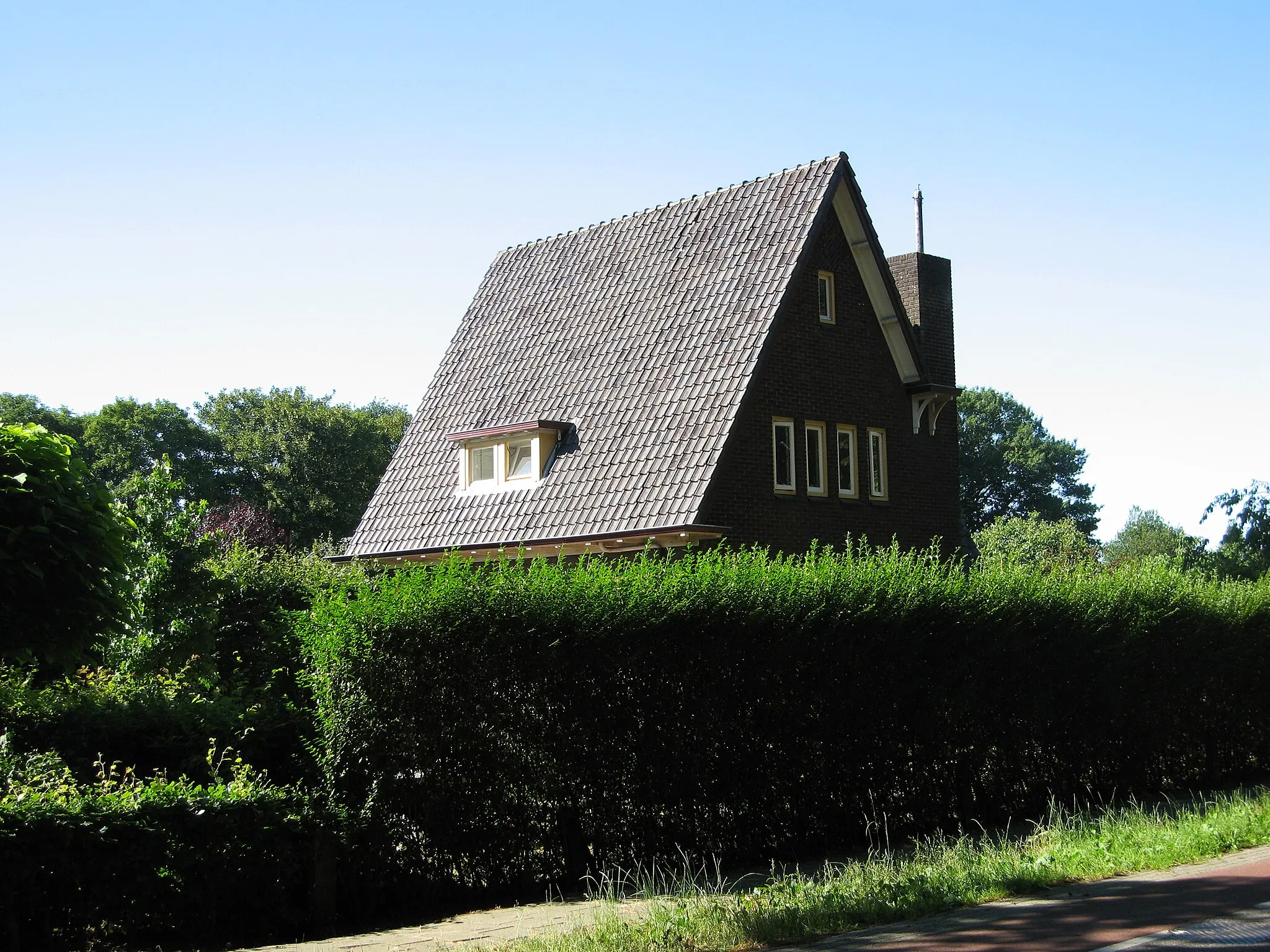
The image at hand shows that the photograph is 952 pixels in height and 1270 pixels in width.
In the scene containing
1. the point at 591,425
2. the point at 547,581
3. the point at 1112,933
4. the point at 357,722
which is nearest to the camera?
the point at 1112,933

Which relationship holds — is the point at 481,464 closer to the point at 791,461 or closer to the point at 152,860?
the point at 791,461

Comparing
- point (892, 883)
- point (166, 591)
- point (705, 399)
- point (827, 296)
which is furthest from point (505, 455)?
point (892, 883)

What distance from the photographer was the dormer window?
26016mm

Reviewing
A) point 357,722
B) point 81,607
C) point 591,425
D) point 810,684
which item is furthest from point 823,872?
point 591,425

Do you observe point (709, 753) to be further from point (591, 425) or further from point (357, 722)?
point (591, 425)

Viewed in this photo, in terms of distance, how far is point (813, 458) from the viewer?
2562 cm

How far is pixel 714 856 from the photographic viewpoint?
41.0ft

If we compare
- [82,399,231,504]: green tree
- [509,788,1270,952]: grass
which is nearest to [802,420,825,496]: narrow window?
[509,788,1270,952]: grass

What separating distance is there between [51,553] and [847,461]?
16.8 meters

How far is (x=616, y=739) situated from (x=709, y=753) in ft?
3.72

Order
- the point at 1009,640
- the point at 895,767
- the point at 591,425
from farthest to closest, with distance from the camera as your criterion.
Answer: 1. the point at 591,425
2. the point at 1009,640
3. the point at 895,767

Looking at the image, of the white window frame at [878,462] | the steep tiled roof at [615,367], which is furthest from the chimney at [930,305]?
the steep tiled roof at [615,367]

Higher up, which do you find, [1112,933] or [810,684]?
[810,684]

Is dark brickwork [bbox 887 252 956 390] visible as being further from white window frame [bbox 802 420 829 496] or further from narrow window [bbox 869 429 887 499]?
white window frame [bbox 802 420 829 496]
